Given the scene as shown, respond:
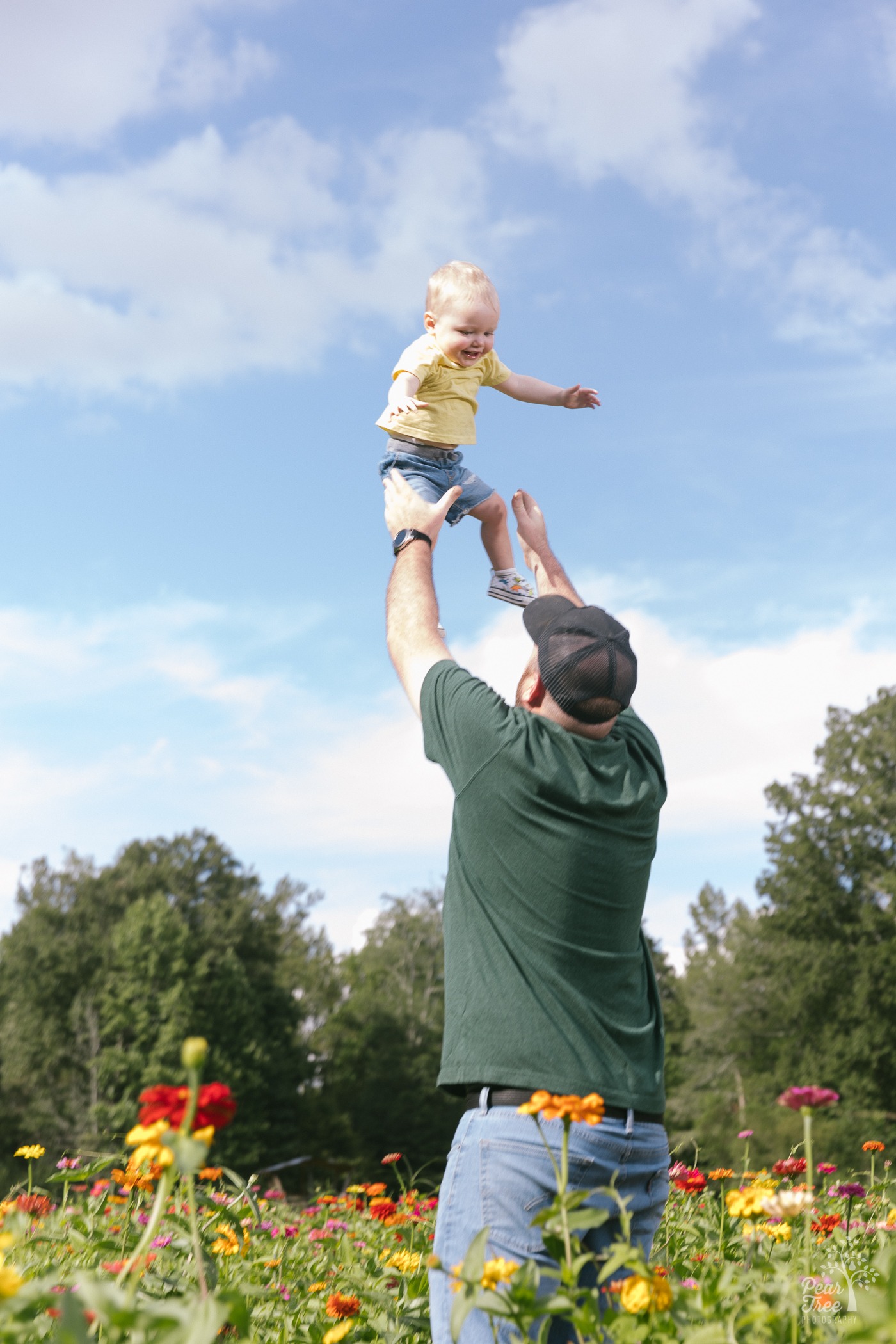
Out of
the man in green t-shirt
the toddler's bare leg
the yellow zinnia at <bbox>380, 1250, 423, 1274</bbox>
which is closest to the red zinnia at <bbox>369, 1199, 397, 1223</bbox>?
the yellow zinnia at <bbox>380, 1250, 423, 1274</bbox>

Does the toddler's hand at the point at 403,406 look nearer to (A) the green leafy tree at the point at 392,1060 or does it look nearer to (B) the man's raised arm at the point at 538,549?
(B) the man's raised arm at the point at 538,549

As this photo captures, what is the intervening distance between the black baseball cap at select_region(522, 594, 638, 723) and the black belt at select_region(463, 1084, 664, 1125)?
73 cm

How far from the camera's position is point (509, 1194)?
1.98m

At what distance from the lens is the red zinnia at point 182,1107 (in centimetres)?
132

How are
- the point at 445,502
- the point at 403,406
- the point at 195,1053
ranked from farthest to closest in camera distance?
the point at 403,406 < the point at 445,502 < the point at 195,1053

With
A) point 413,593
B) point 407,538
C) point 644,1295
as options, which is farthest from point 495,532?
point 644,1295

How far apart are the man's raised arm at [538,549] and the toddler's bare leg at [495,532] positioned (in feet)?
1.75

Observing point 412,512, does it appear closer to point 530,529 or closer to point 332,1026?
point 530,529

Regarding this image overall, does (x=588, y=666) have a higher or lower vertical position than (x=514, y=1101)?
higher

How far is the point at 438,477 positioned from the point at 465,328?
571 mm

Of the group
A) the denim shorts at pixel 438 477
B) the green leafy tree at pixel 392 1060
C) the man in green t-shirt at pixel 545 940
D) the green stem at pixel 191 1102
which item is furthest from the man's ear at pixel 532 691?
the green leafy tree at pixel 392 1060

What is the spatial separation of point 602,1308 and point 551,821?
82 cm

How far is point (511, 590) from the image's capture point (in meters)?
4.35

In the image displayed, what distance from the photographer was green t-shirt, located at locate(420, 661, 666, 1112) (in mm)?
2092
